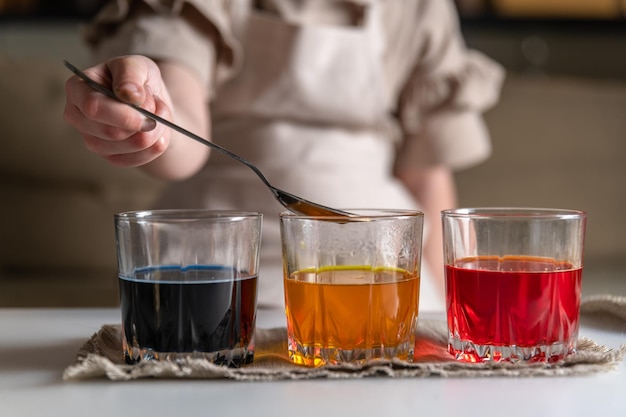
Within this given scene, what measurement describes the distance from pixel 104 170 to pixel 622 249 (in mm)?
1096

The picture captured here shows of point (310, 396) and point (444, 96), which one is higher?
point (444, 96)

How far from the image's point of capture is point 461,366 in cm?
39

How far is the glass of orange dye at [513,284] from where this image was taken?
1.31ft

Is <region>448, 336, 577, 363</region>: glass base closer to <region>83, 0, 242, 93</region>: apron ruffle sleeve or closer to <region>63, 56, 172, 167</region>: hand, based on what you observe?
<region>63, 56, 172, 167</region>: hand

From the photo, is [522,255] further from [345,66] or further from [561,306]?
[345,66]

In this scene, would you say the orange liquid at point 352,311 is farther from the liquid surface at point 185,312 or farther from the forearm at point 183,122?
the forearm at point 183,122

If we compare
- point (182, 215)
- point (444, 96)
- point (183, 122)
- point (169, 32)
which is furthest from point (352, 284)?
point (444, 96)

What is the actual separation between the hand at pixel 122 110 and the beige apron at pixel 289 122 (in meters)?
0.34

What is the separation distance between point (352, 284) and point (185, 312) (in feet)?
0.30

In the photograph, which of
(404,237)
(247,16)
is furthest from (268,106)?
(404,237)

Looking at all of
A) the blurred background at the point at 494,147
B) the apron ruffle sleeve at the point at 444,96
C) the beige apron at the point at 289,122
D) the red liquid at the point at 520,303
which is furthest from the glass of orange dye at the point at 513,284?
the blurred background at the point at 494,147

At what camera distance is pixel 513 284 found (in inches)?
15.7

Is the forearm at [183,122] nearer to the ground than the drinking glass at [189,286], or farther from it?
farther from it

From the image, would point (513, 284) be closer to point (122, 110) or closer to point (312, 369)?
point (312, 369)
